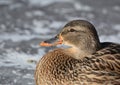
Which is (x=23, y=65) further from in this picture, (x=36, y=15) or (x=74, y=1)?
(x=74, y=1)

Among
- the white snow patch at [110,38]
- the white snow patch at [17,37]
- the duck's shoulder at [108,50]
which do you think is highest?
the white snow patch at [17,37]

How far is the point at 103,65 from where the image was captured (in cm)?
607

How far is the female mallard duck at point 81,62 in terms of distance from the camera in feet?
19.7

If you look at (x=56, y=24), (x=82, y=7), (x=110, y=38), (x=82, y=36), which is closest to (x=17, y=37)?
(x=56, y=24)

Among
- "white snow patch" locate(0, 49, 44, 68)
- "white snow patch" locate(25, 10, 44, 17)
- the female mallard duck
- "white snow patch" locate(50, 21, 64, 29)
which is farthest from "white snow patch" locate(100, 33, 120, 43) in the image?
the female mallard duck

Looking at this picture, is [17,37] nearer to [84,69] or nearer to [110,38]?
[110,38]

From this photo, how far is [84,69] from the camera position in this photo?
6.06 metres

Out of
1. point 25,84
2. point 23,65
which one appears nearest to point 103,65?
point 25,84

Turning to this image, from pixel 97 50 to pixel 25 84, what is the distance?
1134mm

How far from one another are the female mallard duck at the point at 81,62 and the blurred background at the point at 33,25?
603 millimetres

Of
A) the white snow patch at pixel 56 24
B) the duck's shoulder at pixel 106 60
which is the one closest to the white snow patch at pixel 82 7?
the white snow patch at pixel 56 24

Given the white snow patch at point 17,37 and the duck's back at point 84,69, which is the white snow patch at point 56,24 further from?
the duck's back at point 84,69

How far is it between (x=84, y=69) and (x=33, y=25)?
11.6 feet

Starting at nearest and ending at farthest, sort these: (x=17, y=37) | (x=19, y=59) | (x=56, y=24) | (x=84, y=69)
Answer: (x=84, y=69) < (x=19, y=59) < (x=17, y=37) < (x=56, y=24)
